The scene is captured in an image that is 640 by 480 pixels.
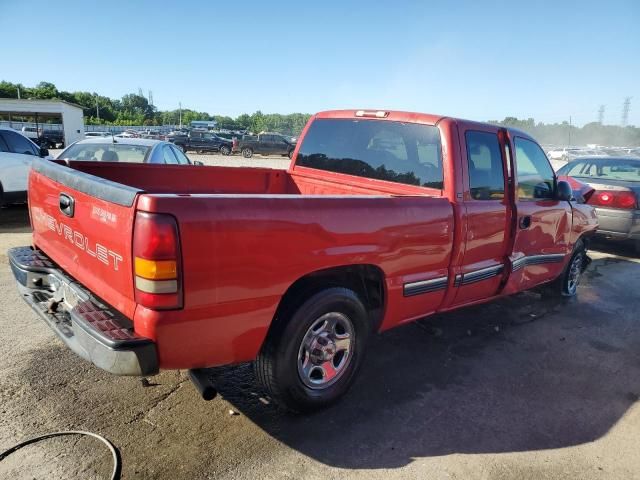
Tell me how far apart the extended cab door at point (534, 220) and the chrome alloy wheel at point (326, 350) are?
199 centimetres

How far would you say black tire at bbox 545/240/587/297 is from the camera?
18.5 ft

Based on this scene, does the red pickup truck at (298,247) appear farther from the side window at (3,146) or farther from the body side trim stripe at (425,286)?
the side window at (3,146)

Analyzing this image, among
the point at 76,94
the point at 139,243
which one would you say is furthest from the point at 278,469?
the point at 76,94

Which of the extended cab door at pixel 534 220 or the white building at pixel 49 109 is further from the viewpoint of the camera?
the white building at pixel 49 109

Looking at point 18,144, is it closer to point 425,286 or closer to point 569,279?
point 425,286

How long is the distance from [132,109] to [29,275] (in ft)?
461

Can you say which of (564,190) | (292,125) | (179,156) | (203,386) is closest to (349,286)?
(203,386)

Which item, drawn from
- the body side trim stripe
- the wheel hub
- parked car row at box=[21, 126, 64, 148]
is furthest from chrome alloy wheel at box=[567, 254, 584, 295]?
parked car row at box=[21, 126, 64, 148]

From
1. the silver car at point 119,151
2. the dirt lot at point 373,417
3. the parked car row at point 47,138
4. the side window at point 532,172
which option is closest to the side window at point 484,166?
the side window at point 532,172

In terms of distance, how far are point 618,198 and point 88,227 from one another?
8.44 metres

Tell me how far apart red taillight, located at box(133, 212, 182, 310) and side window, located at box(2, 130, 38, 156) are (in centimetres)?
842

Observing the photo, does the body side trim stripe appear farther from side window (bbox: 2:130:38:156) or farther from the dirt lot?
side window (bbox: 2:130:38:156)

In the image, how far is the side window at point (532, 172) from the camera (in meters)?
4.36

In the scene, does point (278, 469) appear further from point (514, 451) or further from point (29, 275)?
point (29, 275)
